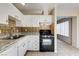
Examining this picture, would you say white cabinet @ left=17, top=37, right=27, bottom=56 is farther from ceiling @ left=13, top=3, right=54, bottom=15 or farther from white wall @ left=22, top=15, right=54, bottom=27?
white wall @ left=22, top=15, right=54, bottom=27

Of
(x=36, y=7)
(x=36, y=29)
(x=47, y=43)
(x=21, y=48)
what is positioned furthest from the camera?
(x=36, y=29)

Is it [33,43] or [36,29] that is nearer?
[33,43]

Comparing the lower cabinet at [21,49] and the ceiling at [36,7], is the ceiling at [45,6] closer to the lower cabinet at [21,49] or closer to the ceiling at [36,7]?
the ceiling at [36,7]

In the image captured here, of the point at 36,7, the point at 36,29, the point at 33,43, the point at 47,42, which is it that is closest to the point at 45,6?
the point at 36,7

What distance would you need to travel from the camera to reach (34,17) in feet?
19.1

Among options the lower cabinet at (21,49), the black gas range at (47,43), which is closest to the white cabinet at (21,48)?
the lower cabinet at (21,49)

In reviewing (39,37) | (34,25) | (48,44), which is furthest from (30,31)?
(48,44)

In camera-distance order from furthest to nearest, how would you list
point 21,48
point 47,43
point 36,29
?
point 36,29
point 47,43
point 21,48

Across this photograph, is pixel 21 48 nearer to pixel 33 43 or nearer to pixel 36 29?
pixel 33 43

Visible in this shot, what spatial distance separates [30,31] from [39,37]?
3.15ft

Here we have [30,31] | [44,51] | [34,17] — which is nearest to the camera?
[44,51]

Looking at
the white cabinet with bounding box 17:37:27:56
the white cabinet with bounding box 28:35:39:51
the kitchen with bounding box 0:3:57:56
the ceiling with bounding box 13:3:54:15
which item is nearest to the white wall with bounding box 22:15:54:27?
the kitchen with bounding box 0:3:57:56

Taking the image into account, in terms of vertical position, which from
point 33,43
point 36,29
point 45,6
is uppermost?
point 45,6

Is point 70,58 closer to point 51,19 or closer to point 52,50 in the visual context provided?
point 52,50
